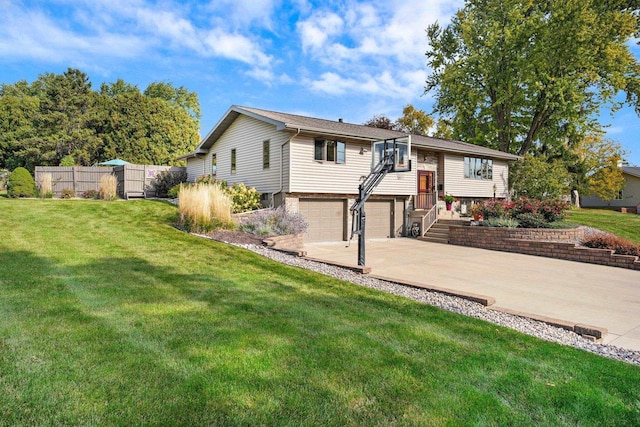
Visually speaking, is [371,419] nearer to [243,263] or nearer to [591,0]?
[243,263]

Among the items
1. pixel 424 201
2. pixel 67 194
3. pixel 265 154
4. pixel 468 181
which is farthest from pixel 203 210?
pixel 468 181

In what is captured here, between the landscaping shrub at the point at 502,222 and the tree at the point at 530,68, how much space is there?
13763 millimetres

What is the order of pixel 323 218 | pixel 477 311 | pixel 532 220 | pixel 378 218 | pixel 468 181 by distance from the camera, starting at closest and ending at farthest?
1. pixel 477 311
2. pixel 532 220
3. pixel 323 218
4. pixel 378 218
5. pixel 468 181

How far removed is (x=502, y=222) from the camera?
13.3m

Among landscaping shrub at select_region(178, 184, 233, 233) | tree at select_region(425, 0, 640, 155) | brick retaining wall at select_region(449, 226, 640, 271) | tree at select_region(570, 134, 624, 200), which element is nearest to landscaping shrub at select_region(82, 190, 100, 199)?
landscaping shrub at select_region(178, 184, 233, 233)

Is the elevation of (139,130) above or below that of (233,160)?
above

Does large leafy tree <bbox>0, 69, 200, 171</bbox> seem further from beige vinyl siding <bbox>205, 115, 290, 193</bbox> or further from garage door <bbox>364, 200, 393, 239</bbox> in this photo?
garage door <bbox>364, 200, 393, 239</bbox>

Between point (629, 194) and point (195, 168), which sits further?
point (629, 194)

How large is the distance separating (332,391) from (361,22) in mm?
13572

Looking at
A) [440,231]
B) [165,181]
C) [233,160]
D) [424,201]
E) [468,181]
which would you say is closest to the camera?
[440,231]

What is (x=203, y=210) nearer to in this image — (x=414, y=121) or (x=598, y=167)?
(x=414, y=121)

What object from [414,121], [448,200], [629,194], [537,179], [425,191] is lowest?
[448,200]

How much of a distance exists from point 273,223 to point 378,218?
→ 635cm

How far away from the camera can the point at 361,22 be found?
43.3ft
